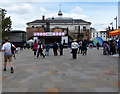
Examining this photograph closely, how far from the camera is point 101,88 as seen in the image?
7605 mm

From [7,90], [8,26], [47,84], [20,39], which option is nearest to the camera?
[7,90]

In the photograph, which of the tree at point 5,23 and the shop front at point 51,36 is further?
the tree at point 5,23

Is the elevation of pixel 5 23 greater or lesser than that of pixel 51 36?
greater

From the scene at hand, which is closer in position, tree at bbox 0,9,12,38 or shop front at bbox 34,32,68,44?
shop front at bbox 34,32,68,44

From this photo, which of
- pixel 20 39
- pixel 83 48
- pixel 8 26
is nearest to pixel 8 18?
pixel 8 26

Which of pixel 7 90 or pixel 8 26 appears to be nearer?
pixel 7 90

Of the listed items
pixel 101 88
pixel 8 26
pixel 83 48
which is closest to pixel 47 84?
pixel 101 88

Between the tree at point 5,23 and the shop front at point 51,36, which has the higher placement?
the tree at point 5,23

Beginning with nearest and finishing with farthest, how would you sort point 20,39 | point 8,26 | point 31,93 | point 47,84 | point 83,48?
1. point 31,93
2. point 47,84
3. point 83,48
4. point 20,39
5. point 8,26

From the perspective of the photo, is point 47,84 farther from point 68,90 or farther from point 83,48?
point 83,48

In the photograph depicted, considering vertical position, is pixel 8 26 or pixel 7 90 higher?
pixel 8 26

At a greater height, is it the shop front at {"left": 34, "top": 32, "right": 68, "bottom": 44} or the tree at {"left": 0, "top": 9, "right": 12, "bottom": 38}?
the tree at {"left": 0, "top": 9, "right": 12, "bottom": 38}

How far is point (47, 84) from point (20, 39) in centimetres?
4607

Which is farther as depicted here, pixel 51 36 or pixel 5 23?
pixel 5 23
